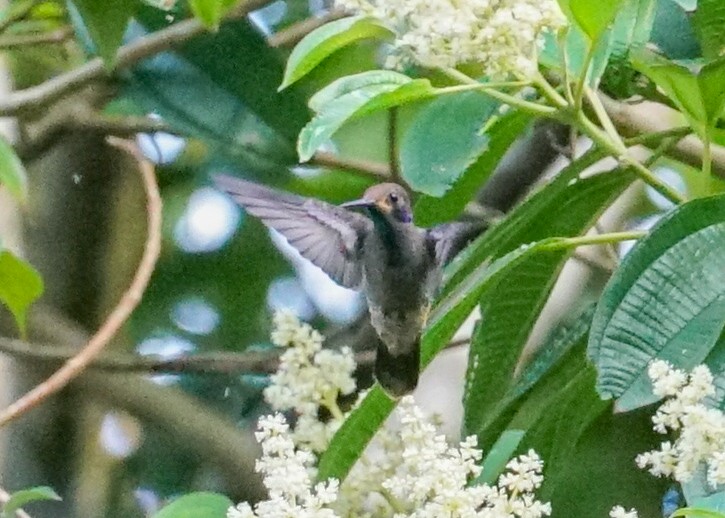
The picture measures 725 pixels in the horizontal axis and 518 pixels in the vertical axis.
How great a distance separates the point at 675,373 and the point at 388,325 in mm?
381

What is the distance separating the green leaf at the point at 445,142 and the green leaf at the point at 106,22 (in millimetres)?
255

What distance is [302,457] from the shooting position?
2.13 ft

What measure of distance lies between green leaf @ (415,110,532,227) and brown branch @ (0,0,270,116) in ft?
1.04

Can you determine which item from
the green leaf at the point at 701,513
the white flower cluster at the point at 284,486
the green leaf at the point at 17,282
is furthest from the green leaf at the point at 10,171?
the green leaf at the point at 701,513

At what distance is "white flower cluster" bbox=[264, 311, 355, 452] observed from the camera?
87cm

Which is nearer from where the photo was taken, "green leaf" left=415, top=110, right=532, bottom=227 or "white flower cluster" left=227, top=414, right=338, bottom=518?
"white flower cluster" left=227, top=414, right=338, bottom=518

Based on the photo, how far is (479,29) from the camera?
0.65 meters

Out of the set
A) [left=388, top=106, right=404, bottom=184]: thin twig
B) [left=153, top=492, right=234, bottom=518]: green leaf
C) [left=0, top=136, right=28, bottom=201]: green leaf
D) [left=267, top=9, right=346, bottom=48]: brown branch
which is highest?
[left=267, top=9, right=346, bottom=48]: brown branch

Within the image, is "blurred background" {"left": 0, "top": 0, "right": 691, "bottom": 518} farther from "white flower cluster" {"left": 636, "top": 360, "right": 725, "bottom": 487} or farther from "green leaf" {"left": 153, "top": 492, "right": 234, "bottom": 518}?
"white flower cluster" {"left": 636, "top": 360, "right": 725, "bottom": 487}

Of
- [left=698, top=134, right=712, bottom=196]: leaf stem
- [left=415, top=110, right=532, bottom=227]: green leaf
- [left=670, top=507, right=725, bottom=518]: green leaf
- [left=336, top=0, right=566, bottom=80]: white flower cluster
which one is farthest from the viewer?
[left=415, top=110, right=532, bottom=227]: green leaf

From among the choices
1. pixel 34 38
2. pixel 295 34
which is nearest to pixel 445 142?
pixel 295 34

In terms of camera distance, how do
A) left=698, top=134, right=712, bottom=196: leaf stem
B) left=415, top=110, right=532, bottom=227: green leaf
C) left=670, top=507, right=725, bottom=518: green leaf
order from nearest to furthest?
left=670, top=507, right=725, bottom=518: green leaf → left=698, top=134, right=712, bottom=196: leaf stem → left=415, top=110, right=532, bottom=227: green leaf

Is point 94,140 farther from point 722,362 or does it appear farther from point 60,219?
point 722,362

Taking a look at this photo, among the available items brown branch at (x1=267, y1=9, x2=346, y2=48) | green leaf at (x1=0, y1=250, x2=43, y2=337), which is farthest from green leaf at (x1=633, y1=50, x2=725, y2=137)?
brown branch at (x1=267, y1=9, x2=346, y2=48)
